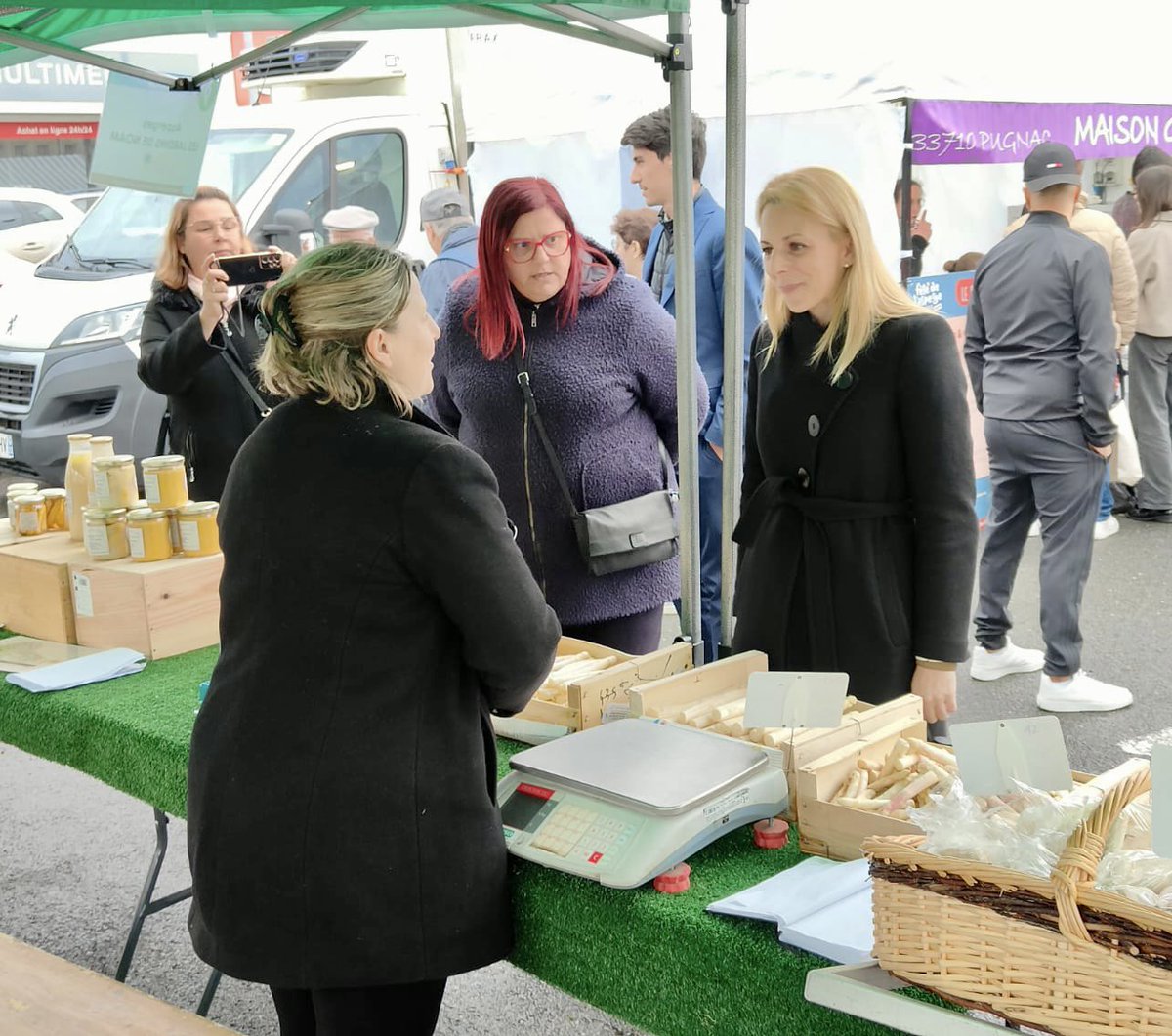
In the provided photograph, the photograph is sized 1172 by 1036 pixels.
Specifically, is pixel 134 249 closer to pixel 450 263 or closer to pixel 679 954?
pixel 450 263

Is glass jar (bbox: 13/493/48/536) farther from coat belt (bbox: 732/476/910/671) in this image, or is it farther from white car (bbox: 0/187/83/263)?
white car (bbox: 0/187/83/263)

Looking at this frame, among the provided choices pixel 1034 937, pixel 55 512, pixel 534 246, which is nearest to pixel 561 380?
pixel 534 246

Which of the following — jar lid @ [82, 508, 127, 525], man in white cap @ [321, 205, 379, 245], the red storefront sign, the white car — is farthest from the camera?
the red storefront sign

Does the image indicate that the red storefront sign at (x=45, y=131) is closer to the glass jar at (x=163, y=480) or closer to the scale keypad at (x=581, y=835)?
the glass jar at (x=163, y=480)

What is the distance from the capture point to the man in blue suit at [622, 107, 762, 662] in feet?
13.3

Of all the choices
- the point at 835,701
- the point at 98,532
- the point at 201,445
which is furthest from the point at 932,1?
the point at 835,701

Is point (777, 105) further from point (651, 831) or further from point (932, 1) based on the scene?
point (651, 831)

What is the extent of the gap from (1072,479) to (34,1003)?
352 cm

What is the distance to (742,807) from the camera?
171 centimetres

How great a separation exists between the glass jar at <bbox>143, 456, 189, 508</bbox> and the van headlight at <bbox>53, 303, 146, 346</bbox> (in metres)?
4.45

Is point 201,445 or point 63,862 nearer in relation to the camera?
point 201,445

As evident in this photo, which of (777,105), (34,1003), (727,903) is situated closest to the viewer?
(727,903)

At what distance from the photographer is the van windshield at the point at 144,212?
7281mm

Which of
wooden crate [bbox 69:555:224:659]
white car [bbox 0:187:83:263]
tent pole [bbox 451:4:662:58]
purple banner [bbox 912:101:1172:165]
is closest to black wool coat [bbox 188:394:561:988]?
tent pole [bbox 451:4:662:58]
